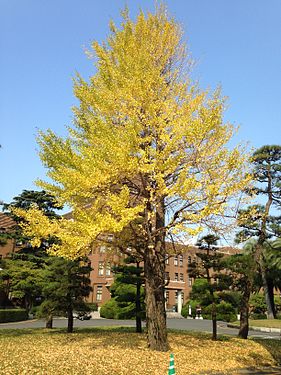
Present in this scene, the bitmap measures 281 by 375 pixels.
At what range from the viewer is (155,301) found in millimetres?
10469

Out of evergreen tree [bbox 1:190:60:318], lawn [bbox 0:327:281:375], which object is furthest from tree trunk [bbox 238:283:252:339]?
evergreen tree [bbox 1:190:60:318]

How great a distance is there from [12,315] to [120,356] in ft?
61.9

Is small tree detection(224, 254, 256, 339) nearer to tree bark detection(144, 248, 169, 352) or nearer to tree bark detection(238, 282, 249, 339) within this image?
tree bark detection(238, 282, 249, 339)

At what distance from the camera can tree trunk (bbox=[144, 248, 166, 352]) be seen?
33.1 feet

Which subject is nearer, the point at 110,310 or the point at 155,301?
the point at 155,301

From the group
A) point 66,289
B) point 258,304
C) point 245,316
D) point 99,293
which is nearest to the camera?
point 66,289

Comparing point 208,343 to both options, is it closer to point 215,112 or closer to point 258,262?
point 258,262

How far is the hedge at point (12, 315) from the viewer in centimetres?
2421

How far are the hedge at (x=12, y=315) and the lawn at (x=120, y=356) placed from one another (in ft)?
46.0

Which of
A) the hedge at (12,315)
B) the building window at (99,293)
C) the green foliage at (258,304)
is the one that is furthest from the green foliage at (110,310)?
the green foliage at (258,304)

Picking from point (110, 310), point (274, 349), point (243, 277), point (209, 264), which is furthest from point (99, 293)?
point (274, 349)

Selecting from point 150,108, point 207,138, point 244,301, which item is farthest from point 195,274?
point 150,108

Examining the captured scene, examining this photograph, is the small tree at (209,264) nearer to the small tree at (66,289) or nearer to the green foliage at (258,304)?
the small tree at (66,289)

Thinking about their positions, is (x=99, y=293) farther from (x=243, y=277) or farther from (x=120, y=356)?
(x=120, y=356)
